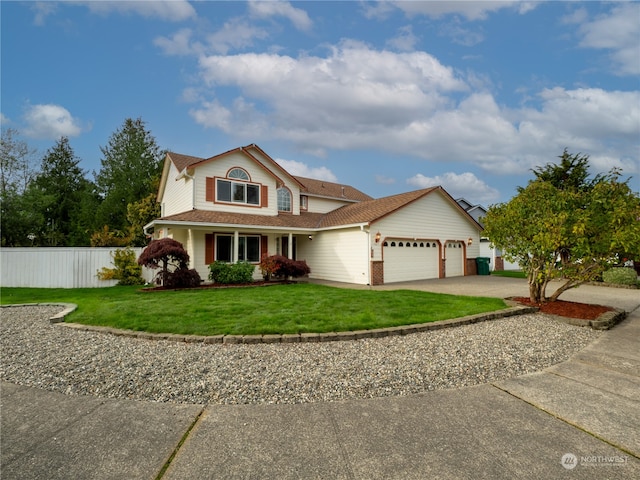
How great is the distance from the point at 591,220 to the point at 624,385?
16.7 ft

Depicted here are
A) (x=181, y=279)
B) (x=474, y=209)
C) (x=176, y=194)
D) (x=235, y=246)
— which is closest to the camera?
(x=181, y=279)

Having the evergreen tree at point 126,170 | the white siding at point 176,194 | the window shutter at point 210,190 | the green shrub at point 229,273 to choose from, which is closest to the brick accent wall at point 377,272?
the green shrub at point 229,273

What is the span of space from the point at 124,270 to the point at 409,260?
45.9 ft

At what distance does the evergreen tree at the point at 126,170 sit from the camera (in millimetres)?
29453

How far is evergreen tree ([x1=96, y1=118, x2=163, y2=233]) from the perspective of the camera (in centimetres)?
2945

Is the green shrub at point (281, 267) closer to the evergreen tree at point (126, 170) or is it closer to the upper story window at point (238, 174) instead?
the upper story window at point (238, 174)

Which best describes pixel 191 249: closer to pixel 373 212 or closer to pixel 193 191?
pixel 193 191

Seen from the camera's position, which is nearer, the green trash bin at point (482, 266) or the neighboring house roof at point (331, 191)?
the green trash bin at point (482, 266)

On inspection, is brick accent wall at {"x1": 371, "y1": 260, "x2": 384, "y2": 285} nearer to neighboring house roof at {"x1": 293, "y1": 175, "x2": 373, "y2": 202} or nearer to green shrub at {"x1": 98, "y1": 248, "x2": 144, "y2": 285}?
neighboring house roof at {"x1": 293, "y1": 175, "x2": 373, "y2": 202}

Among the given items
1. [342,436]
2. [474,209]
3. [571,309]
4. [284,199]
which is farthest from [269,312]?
[474,209]

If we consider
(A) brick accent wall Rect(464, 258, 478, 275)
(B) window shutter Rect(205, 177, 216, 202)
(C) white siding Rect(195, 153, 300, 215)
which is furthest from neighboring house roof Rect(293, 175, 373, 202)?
(A) brick accent wall Rect(464, 258, 478, 275)

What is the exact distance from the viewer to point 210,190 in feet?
52.4

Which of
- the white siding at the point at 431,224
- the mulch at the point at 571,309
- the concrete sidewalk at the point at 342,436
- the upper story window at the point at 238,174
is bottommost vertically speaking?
the concrete sidewalk at the point at 342,436

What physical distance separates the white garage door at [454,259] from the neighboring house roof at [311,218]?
79.2 inches
